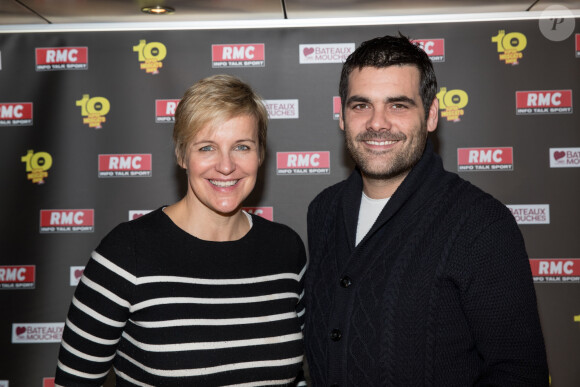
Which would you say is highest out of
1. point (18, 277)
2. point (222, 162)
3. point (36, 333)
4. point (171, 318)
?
point (222, 162)

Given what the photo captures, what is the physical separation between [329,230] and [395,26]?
183 cm

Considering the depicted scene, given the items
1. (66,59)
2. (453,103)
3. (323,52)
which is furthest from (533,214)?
(66,59)

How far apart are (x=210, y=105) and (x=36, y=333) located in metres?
2.41

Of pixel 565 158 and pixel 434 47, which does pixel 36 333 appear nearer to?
pixel 434 47

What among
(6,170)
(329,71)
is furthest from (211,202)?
(6,170)

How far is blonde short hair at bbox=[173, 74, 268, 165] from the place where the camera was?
157 centimetres

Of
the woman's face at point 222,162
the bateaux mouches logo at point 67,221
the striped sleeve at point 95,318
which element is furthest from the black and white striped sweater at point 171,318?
the bateaux mouches logo at point 67,221

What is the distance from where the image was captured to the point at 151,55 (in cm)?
322

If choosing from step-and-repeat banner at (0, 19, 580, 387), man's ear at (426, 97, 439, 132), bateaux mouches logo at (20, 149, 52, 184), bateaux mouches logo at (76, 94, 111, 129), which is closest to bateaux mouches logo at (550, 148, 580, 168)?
step-and-repeat banner at (0, 19, 580, 387)

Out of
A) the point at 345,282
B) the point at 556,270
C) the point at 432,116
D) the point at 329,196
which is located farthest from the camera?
the point at 556,270

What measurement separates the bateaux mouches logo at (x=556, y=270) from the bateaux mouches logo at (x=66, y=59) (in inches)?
122

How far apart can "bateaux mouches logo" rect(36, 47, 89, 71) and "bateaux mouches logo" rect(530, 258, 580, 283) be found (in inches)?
122

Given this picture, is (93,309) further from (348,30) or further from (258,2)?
(348,30)

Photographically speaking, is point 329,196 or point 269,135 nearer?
point 329,196
